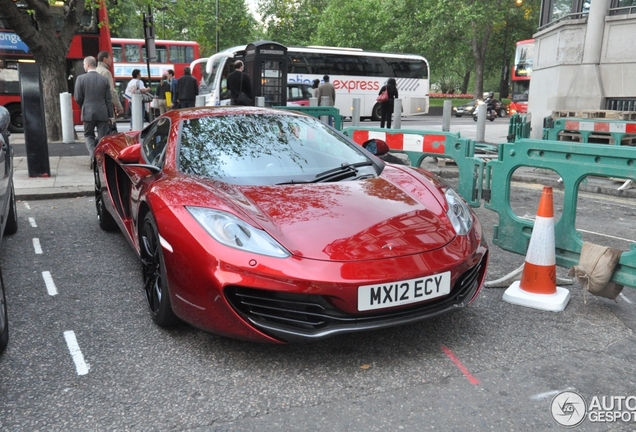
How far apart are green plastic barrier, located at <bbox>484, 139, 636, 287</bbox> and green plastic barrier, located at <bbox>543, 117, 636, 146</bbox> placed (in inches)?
240

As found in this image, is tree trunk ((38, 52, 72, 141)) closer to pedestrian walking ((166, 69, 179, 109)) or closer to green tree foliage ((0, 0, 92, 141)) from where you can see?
green tree foliage ((0, 0, 92, 141))

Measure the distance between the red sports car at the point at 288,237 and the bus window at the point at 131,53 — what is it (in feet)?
84.7

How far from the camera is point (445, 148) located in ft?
18.6

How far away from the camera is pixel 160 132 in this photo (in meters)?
4.33

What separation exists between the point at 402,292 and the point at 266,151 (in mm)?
1516

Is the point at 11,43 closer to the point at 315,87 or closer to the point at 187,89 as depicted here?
the point at 187,89

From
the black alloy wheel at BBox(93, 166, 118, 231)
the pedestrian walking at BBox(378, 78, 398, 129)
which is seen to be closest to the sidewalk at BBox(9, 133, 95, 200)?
the black alloy wheel at BBox(93, 166, 118, 231)

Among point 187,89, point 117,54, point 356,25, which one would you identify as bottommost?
point 187,89

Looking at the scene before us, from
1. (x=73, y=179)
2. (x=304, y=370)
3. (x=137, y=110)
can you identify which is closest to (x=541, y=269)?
(x=304, y=370)

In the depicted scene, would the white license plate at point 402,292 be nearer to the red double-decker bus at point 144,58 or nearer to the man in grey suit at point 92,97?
the man in grey suit at point 92,97

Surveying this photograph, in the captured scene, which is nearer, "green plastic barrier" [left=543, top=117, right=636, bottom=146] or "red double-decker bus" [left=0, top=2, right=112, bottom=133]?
"green plastic barrier" [left=543, top=117, right=636, bottom=146]

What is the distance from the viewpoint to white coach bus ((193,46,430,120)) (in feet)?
85.3

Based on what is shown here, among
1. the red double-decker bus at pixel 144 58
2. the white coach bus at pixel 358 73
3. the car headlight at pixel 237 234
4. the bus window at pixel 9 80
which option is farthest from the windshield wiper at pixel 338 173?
the red double-decker bus at pixel 144 58

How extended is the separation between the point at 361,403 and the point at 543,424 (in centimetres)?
79
